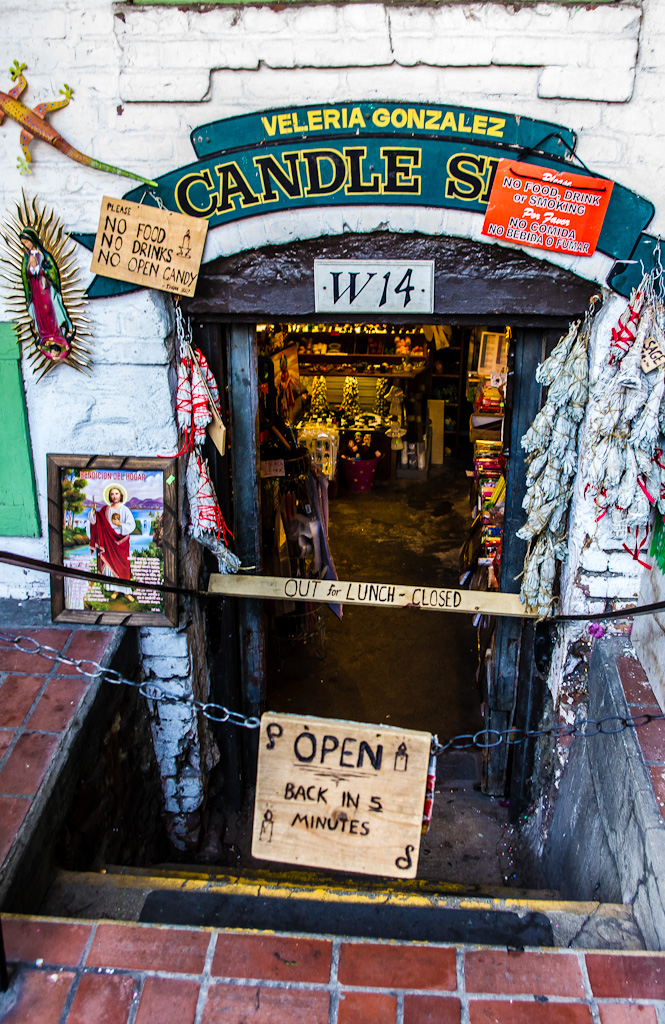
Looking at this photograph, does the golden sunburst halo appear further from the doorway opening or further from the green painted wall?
the doorway opening

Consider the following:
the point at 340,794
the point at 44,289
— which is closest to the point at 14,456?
the point at 44,289

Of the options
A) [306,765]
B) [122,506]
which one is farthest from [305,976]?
[122,506]

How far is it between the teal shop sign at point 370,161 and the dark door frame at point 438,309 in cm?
18

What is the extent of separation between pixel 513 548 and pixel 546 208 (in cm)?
165

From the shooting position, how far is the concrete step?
2900 mm

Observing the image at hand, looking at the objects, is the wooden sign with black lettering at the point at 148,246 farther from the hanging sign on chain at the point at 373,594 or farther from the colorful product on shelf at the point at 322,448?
the colorful product on shelf at the point at 322,448

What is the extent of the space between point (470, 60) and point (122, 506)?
247cm

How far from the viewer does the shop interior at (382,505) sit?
5500mm

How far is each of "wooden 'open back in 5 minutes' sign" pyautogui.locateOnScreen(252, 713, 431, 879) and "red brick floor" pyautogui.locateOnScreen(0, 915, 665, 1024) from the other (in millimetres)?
371

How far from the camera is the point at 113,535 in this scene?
3.79m

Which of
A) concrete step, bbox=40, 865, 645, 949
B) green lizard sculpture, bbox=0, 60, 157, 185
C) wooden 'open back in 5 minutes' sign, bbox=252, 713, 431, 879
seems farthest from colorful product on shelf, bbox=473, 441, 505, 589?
green lizard sculpture, bbox=0, 60, 157, 185

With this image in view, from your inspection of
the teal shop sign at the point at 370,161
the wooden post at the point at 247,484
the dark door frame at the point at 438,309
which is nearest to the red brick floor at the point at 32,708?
the wooden post at the point at 247,484

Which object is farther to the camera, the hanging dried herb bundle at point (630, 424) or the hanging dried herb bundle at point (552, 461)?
the hanging dried herb bundle at point (552, 461)

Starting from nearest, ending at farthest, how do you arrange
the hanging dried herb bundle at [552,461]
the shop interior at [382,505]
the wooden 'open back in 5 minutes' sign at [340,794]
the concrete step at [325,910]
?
the wooden 'open back in 5 minutes' sign at [340,794]
the concrete step at [325,910]
the hanging dried herb bundle at [552,461]
the shop interior at [382,505]
